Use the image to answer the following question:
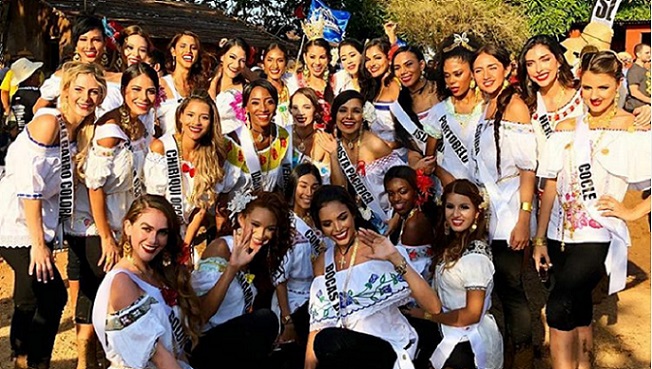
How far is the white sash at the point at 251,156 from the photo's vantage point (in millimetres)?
4379

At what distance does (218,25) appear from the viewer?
13.9 metres

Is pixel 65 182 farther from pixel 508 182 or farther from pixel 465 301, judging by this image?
pixel 508 182

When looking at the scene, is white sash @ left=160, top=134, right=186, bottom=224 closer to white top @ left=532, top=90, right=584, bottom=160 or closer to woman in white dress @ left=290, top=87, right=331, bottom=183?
woman in white dress @ left=290, top=87, right=331, bottom=183

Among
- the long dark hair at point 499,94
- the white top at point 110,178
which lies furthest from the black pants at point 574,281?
the white top at point 110,178

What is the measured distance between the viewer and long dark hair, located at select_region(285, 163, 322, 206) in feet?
14.0

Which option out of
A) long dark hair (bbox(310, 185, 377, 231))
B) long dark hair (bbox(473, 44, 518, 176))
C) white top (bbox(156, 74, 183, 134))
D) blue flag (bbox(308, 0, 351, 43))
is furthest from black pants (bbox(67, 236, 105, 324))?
blue flag (bbox(308, 0, 351, 43))

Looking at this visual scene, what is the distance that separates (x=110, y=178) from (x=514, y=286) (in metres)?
2.30

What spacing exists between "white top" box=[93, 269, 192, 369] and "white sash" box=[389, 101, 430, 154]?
2463 mm

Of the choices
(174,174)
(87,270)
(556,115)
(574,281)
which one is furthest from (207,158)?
(574,281)

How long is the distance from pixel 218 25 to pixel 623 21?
1385 centimetres

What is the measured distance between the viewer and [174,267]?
3.06 meters

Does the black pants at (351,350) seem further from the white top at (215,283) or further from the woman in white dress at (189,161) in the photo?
the woman in white dress at (189,161)

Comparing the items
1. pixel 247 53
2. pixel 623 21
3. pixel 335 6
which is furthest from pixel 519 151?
pixel 623 21

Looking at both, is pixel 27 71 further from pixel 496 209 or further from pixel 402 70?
pixel 496 209
